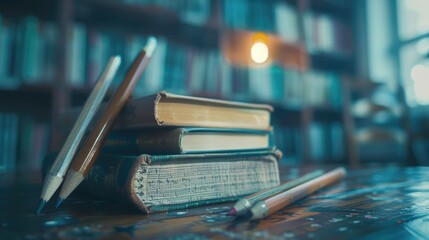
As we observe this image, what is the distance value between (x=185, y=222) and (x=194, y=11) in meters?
1.46

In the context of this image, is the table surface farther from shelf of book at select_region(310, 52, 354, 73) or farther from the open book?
shelf of book at select_region(310, 52, 354, 73)

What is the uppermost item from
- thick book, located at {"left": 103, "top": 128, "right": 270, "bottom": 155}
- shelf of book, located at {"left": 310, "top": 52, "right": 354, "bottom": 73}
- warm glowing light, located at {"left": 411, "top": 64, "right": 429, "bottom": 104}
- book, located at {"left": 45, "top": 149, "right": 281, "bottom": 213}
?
shelf of book, located at {"left": 310, "top": 52, "right": 354, "bottom": 73}

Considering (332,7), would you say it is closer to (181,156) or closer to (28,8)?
(28,8)

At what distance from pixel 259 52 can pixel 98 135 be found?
1575mm

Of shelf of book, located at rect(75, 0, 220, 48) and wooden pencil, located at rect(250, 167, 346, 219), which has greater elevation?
shelf of book, located at rect(75, 0, 220, 48)

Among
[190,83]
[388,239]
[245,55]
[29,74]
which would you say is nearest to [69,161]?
[388,239]

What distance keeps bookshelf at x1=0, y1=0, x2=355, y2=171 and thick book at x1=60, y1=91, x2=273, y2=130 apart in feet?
3.02

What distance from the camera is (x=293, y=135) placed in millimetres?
2043

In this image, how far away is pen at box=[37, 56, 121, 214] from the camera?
0.33 m

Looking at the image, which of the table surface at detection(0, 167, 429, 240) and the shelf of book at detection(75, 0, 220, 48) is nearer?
the table surface at detection(0, 167, 429, 240)

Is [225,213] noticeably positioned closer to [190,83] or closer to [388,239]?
[388,239]

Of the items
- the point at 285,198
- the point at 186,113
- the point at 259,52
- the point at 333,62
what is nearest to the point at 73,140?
the point at 186,113

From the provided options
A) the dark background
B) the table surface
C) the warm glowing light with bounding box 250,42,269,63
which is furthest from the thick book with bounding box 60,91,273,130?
the warm glowing light with bounding box 250,42,269,63

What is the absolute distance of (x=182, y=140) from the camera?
0.38m
